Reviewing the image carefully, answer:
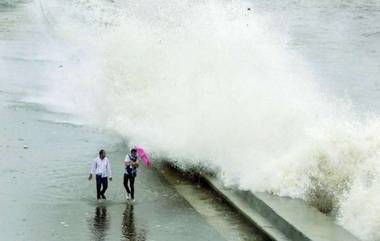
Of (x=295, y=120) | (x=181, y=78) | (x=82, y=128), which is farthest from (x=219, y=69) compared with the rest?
(x=82, y=128)

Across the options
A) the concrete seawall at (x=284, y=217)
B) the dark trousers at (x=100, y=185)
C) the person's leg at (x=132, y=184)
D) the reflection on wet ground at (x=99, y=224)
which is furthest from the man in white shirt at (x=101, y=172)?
the concrete seawall at (x=284, y=217)

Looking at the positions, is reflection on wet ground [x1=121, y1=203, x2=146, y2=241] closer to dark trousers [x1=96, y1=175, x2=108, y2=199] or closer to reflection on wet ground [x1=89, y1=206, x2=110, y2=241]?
reflection on wet ground [x1=89, y1=206, x2=110, y2=241]

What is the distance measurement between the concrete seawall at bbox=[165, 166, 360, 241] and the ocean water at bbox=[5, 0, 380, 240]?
1.42ft

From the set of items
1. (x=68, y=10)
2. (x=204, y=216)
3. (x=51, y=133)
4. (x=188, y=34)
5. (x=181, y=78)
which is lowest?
(x=204, y=216)

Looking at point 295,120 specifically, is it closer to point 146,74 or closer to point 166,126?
point 166,126

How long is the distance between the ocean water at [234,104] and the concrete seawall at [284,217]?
0.43 meters

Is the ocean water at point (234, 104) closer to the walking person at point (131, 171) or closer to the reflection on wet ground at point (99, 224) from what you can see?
the walking person at point (131, 171)

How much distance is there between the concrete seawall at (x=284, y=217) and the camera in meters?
12.8

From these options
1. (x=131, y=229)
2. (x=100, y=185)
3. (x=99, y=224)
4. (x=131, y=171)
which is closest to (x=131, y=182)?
(x=131, y=171)

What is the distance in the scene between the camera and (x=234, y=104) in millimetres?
19672

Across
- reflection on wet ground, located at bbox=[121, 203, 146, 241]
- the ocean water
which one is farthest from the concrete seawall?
reflection on wet ground, located at bbox=[121, 203, 146, 241]

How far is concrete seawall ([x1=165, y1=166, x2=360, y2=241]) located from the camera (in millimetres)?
12844

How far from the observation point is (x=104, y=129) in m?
22.6

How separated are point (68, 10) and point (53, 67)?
1728 cm
